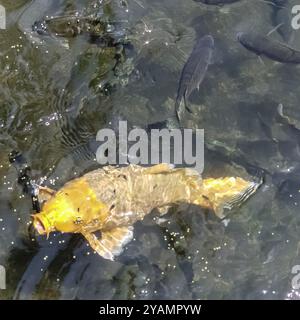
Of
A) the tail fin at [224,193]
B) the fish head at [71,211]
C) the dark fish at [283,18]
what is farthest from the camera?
the dark fish at [283,18]

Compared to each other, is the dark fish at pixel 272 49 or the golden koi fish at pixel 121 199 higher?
the dark fish at pixel 272 49

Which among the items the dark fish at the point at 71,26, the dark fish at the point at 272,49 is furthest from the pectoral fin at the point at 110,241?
the dark fish at the point at 272,49

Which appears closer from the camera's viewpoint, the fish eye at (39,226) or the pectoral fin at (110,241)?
the fish eye at (39,226)

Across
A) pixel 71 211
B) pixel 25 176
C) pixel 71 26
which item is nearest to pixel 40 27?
pixel 71 26

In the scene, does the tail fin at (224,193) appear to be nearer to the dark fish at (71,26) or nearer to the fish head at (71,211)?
the fish head at (71,211)

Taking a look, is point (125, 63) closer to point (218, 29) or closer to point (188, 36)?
point (188, 36)
